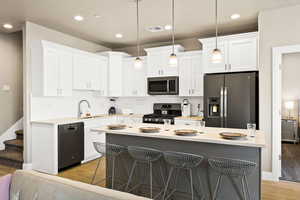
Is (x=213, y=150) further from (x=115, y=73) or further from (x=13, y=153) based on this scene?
(x=13, y=153)

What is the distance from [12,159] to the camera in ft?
13.3

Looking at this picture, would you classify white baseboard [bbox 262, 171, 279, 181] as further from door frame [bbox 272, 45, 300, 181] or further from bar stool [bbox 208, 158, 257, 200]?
bar stool [bbox 208, 158, 257, 200]

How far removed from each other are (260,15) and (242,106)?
157cm

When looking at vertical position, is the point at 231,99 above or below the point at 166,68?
below

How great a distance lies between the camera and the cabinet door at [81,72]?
439 centimetres

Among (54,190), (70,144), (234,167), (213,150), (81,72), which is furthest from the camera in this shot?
(81,72)

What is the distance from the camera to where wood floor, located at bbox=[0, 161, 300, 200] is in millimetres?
2786

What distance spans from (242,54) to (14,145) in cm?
509

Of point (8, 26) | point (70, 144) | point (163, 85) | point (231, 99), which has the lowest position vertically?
point (70, 144)

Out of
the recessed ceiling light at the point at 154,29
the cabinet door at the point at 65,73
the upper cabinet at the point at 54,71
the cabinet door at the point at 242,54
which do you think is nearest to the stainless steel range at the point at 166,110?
the cabinet door at the point at 242,54

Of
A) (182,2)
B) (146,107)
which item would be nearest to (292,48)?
(182,2)

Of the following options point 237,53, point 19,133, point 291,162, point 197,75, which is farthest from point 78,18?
point 291,162

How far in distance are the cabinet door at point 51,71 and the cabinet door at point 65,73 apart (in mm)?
82

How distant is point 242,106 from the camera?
3537mm
